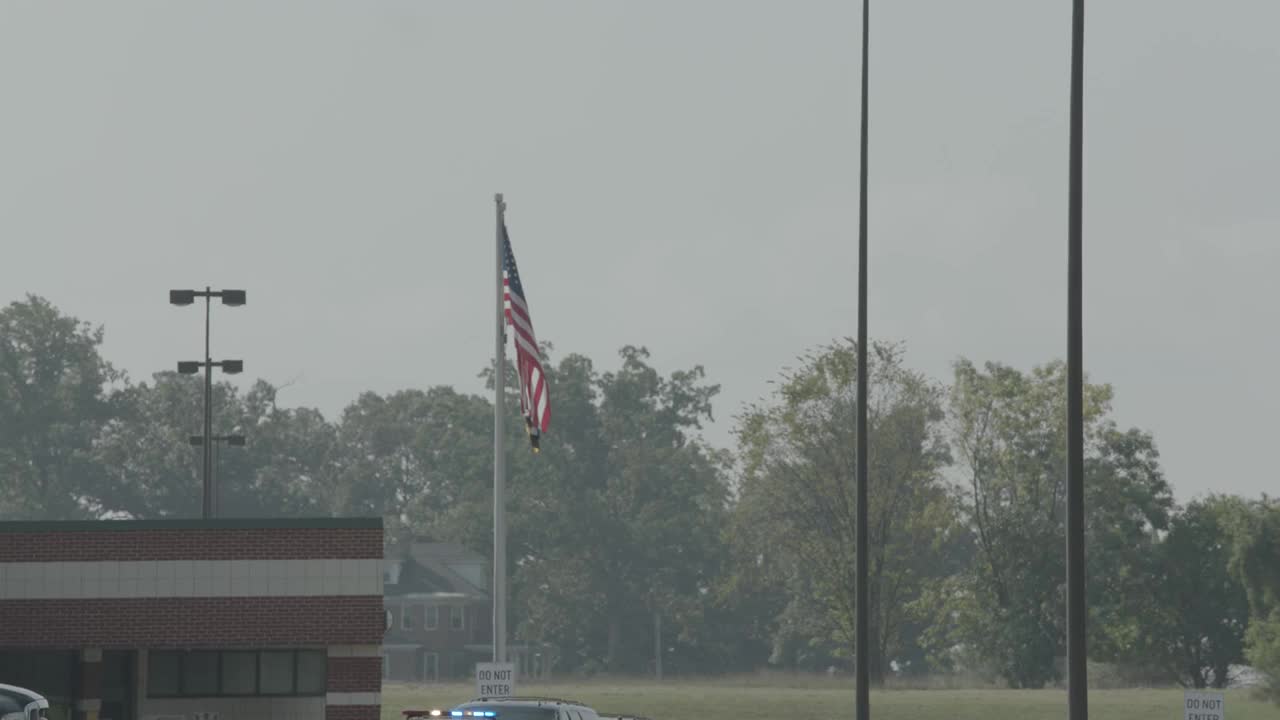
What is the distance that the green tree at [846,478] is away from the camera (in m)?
103

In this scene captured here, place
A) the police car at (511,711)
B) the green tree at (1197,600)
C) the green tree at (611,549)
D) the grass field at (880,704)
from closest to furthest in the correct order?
the police car at (511,711)
the grass field at (880,704)
the green tree at (1197,600)
the green tree at (611,549)

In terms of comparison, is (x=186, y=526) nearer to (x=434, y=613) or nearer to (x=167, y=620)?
(x=167, y=620)

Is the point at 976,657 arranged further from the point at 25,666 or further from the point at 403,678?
the point at 25,666

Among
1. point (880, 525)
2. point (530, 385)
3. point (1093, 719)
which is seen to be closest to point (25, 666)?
point (530, 385)

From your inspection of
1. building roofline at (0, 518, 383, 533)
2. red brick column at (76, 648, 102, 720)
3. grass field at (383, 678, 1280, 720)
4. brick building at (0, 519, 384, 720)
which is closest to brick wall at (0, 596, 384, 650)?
brick building at (0, 519, 384, 720)

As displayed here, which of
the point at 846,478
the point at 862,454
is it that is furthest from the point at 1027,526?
the point at 862,454

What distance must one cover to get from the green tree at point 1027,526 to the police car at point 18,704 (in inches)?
3010

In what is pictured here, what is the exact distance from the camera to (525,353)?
131 ft

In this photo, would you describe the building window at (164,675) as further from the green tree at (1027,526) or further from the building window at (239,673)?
the green tree at (1027,526)

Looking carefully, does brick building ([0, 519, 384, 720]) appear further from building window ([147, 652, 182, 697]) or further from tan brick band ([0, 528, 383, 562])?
building window ([147, 652, 182, 697])

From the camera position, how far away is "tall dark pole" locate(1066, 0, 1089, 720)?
87.9ft

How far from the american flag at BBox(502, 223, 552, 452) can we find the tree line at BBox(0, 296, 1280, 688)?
57.1 meters

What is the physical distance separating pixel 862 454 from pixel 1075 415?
13.1 meters

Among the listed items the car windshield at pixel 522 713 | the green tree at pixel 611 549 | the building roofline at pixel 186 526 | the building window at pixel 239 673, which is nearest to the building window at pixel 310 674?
the building window at pixel 239 673
